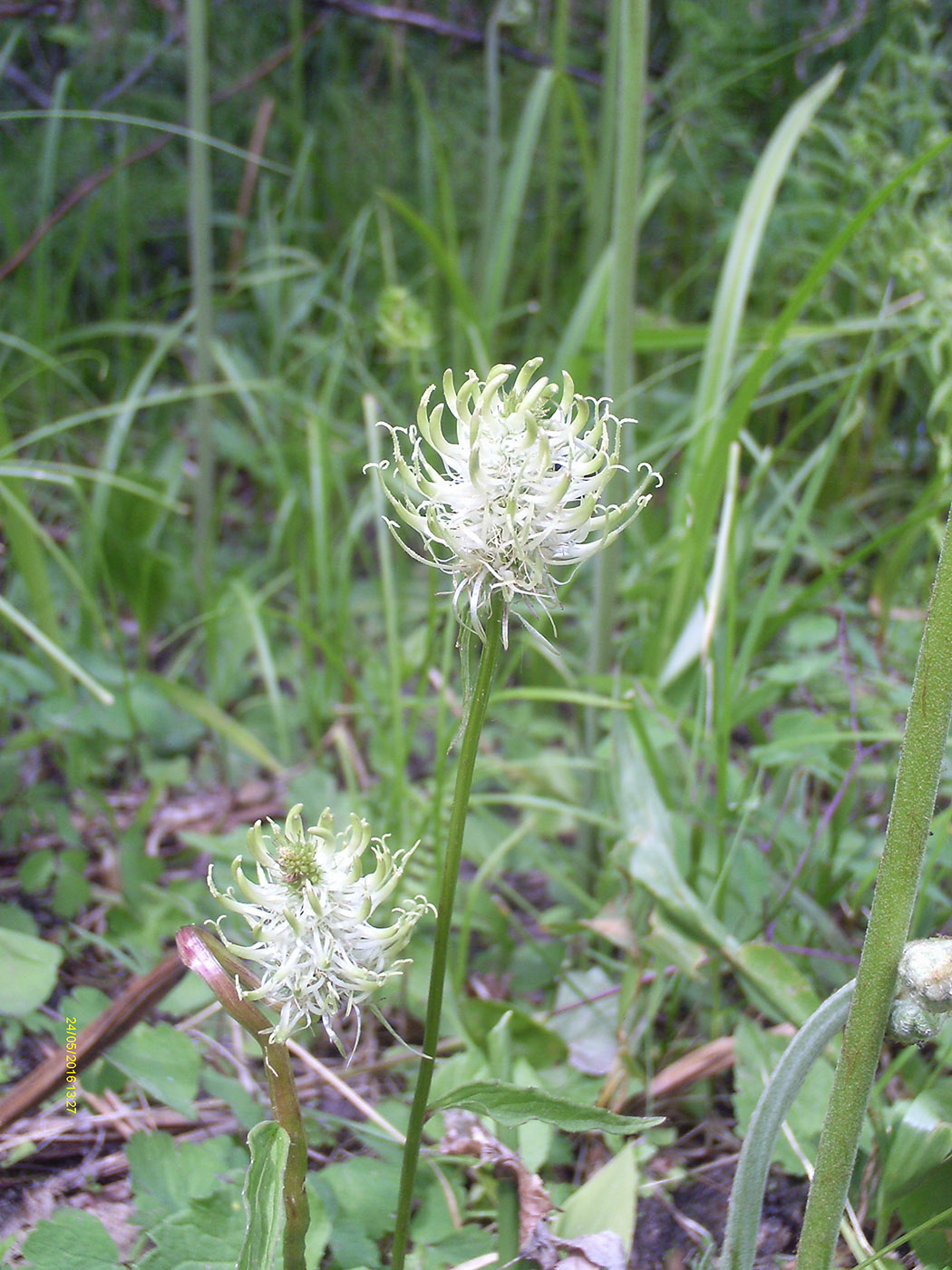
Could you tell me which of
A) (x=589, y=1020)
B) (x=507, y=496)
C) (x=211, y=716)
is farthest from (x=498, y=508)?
(x=211, y=716)

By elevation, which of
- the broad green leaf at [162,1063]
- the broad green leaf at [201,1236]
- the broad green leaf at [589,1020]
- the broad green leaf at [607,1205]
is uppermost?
the broad green leaf at [162,1063]

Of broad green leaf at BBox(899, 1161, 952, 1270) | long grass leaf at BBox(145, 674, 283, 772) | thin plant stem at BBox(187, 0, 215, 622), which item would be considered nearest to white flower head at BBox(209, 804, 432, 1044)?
broad green leaf at BBox(899, 1161, 952, 1270)

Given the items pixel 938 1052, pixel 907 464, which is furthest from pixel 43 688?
pixel 907 464

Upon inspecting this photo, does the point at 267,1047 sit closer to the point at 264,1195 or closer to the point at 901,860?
the point at 264,1195

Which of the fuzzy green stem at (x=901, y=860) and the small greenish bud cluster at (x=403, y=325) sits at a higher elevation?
the small greenish bud cluster at (x=403, y=325)

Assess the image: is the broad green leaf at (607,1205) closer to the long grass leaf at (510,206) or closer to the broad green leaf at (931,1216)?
the broad green leaf at (931,1216)

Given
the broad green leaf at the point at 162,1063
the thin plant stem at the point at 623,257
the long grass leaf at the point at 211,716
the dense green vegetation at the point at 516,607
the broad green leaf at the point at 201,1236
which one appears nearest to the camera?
the broad green leaf at the point at 201,1236

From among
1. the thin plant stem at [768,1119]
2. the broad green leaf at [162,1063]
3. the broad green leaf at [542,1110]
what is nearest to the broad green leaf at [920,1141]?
the thin plant stem at [768,1119]

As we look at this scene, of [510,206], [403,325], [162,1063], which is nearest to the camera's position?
[162,1063]
